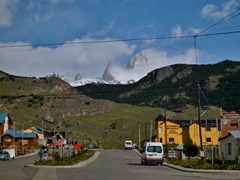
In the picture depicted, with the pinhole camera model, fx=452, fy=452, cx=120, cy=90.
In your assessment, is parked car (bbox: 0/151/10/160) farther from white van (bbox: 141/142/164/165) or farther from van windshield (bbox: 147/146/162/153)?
van windshield (bbox: 147/146/162/153)

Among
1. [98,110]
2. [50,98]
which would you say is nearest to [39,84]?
[50,98]

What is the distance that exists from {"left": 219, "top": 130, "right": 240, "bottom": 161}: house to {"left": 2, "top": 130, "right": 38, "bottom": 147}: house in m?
60.2

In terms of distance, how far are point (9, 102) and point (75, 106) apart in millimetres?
31958

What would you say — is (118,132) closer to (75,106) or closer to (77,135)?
(77,135)

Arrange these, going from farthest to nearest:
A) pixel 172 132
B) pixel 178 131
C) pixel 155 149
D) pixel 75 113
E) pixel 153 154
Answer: pixel 75 113, pixel 178 131, pixel 172 132, pixel 155 149, pixel 153 154

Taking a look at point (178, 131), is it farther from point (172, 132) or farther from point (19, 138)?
point (19, 138)

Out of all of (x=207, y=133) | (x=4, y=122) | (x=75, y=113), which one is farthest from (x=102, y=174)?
(x=75, y=113)

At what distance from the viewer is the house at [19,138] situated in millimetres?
101000

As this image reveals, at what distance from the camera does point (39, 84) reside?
639 ft

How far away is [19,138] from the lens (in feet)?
355

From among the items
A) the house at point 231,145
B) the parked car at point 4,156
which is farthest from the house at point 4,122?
the house at point 231,145

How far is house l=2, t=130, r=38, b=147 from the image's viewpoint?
10100 cm

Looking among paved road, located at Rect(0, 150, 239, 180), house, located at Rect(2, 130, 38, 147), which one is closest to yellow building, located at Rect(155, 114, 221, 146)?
house, located at Rect(2, 130, 38, 147)

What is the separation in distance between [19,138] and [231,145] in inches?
2801
